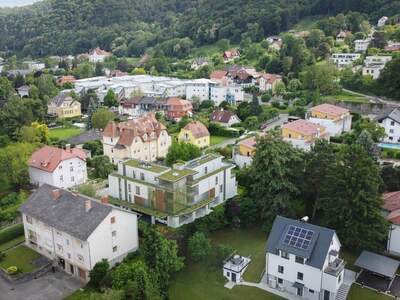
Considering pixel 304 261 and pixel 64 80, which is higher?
pixel 304 261

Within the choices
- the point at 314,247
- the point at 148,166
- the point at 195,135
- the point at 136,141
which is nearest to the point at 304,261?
the point at 314,247

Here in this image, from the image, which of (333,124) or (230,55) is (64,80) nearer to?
(230,55)

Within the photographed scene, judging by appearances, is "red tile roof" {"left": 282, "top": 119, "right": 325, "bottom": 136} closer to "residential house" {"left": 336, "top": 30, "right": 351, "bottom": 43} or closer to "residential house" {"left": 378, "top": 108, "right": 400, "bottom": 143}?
"residential house" {"left": 378, "top": 108, "right": 400, "bottom": 143}

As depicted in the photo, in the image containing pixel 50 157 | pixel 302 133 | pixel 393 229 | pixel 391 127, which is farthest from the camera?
pixel 391 127

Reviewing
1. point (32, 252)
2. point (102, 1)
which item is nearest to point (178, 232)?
point (32, 252)

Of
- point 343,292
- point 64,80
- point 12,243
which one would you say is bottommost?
point 12,243

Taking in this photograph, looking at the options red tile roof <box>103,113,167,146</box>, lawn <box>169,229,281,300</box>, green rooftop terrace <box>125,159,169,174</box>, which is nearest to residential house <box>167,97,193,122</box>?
red tile roof <box>103,113,167,146</box>
